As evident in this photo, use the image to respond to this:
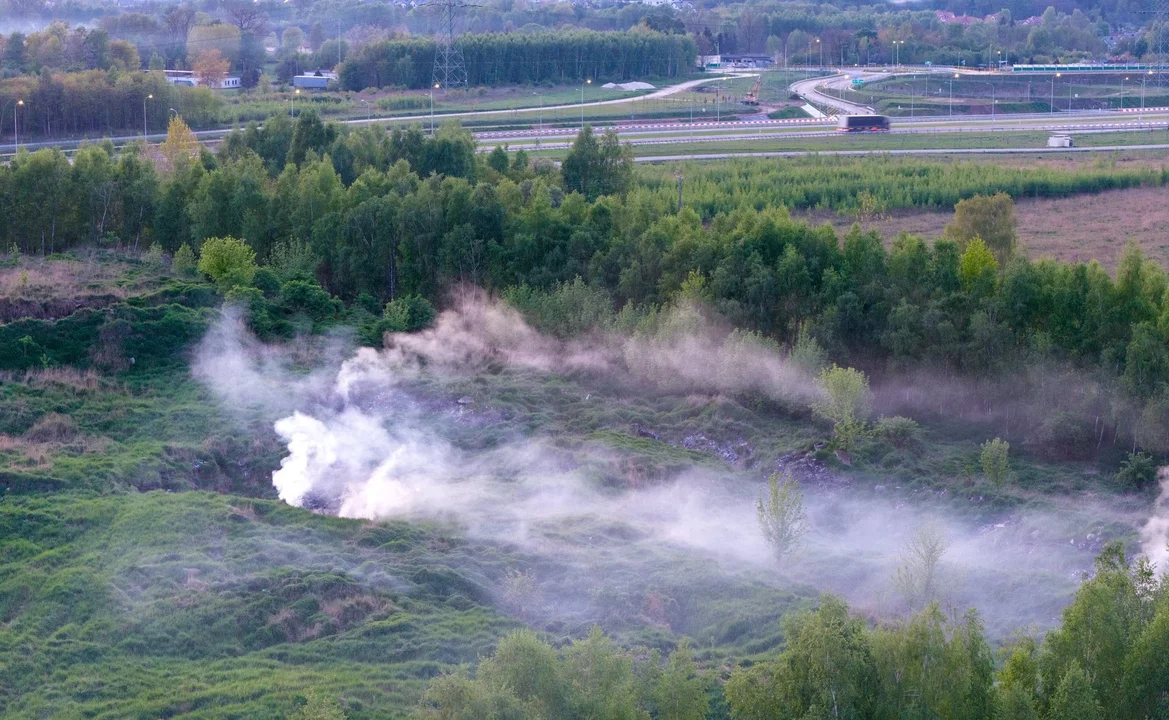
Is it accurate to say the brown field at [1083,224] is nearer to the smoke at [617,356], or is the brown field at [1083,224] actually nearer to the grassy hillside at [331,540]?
the smoke at [617,356]

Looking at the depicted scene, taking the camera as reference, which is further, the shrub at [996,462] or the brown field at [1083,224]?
the brown field at [1083,224]

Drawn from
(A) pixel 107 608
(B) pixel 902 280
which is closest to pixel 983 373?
(B) pixel 902 280

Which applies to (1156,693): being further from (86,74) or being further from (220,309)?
(86,74)

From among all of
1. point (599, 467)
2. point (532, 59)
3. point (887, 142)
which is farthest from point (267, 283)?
point (532, 59)

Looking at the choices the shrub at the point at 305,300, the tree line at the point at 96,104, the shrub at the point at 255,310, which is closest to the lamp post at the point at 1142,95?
the tree line at the point at 96,104

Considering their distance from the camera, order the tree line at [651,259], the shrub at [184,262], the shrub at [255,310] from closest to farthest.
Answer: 1. the tree line at [651,259]
2. the shrub at [255,310]
3. the shrub at [184,262]

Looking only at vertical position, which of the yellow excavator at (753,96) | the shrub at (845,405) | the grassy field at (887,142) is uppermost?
the yellow excavator at (753,96)
